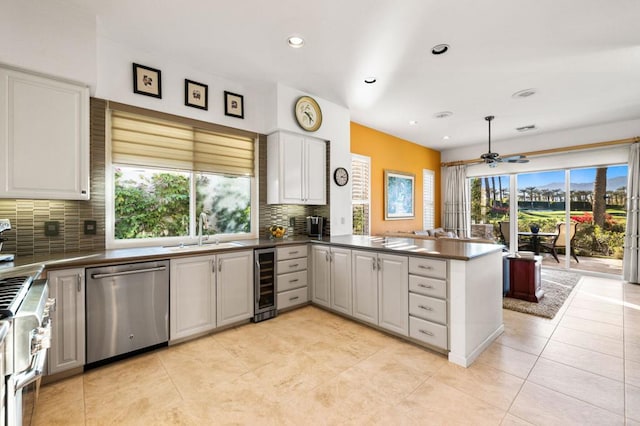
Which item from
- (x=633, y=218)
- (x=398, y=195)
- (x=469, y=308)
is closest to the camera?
(x=469, y=308)

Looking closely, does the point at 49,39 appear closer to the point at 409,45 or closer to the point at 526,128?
the point at 409,45

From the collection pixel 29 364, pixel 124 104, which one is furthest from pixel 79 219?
pixel 29 364

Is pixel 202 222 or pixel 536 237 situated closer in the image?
pixel 202 222

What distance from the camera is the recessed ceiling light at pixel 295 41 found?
2652 millimetres

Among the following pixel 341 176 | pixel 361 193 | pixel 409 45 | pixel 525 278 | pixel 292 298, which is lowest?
pixel 292 298

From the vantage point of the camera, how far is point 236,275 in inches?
121

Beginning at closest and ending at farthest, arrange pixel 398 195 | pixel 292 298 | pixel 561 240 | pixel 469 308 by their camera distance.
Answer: pixel 469 308 → pixel 292 298 → pixel 561 240 → pixel 398 195

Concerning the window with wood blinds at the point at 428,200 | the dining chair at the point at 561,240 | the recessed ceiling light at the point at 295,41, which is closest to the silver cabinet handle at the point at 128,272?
the recessed ceiling light at the point at 295,41

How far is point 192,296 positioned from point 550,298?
4670 millimetres

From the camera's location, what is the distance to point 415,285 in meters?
2.63

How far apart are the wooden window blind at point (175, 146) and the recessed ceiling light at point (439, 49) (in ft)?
7.76

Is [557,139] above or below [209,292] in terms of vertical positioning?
above

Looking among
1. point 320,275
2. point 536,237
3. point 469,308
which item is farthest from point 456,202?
point 469,308

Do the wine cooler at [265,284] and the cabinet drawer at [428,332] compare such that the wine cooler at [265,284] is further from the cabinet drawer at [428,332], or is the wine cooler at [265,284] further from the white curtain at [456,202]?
the white curtain at [456,202]
